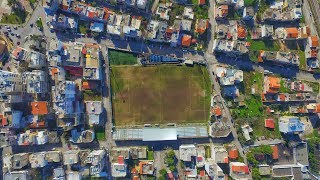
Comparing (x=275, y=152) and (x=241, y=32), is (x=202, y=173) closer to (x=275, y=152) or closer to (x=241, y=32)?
(x=275, y=152)

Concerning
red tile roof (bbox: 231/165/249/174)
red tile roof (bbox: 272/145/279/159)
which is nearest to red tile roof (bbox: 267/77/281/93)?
red tile roof (bbox: 272/145/279/159)

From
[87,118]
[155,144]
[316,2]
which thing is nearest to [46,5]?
[87,118]

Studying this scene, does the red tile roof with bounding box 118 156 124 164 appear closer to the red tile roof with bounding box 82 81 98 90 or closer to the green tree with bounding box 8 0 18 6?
the red tile roof with bounding box 82 81 98 90

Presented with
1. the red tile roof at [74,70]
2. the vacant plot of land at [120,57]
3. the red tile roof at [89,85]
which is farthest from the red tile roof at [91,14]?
the red tile roof at [89,85]

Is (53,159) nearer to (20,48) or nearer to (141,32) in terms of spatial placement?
(20,48)

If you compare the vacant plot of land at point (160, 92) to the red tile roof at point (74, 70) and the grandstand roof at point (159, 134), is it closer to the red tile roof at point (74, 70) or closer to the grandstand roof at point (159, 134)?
the grandstand roof at point (159, 134)
